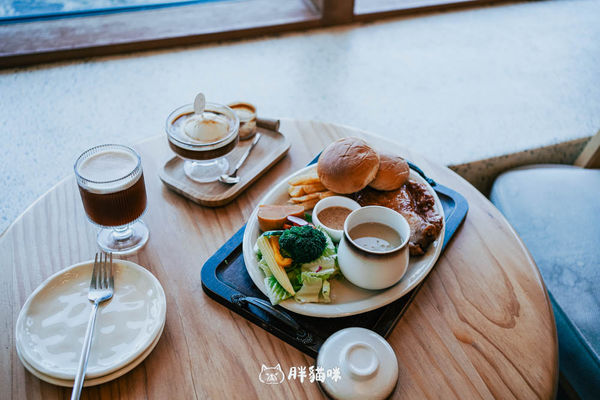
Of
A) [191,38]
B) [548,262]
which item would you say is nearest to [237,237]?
[548,262]

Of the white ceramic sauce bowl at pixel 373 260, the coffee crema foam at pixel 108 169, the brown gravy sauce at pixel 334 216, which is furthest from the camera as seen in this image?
the brown gravy sauce at pixel 334 216

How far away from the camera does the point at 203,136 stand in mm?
1350

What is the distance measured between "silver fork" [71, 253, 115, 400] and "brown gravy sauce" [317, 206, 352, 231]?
542 millimetres

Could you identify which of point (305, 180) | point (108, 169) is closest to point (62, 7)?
point (108, 169)

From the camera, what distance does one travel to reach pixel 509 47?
2816 mm

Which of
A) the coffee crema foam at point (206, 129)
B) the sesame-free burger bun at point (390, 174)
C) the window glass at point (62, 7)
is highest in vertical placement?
the coffee crema foam at point (206, 129)

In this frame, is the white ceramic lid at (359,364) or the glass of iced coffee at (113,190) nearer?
the white ceramic lid at (359,364)

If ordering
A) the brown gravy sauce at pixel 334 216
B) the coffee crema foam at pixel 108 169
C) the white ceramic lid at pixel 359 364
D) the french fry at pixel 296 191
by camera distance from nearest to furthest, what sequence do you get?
the white ceramic lid at pixel 359 364 < the coffee crema foam at pixel 108 169 < the brown gravy sauce at pixel 334 216 < the french fry at pixel 296 191

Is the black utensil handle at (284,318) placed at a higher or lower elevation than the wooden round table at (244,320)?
higher

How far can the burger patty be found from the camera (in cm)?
117

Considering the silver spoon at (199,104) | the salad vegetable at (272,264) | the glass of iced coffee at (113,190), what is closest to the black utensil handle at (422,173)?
the salad vegetable at (272,264)

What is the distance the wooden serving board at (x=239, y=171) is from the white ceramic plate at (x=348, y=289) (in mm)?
161

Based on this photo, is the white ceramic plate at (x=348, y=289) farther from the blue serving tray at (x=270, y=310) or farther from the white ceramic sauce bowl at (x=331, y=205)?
the white ceramic sauce bowl at (x=331, y=205)

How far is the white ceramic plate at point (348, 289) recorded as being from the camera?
1033mm
